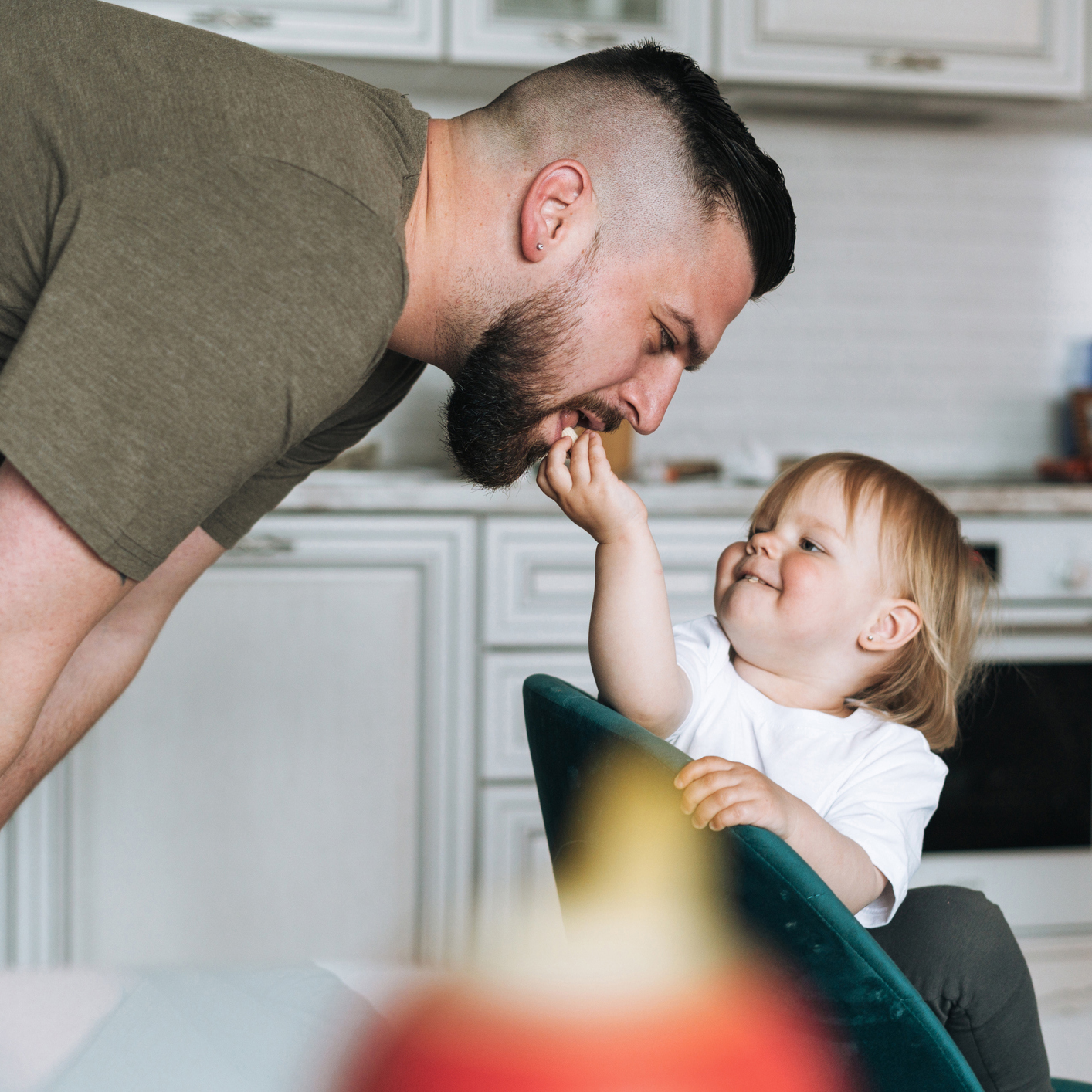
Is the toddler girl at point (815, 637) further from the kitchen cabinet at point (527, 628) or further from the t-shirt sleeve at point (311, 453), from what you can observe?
the kitchen cabinet at point (527, 628)

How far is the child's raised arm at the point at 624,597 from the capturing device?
3.17 ft

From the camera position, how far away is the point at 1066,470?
239 cm

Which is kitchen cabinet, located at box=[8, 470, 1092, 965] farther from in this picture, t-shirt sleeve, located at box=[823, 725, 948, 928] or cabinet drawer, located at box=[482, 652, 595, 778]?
t-shirt sleeve, located at box=[823, 725, 948, 928]

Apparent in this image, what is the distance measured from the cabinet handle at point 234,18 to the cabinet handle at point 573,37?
0.50 metres

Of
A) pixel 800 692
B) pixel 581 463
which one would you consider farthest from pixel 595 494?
pixel 800 692

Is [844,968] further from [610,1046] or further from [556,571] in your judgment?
[556,571]

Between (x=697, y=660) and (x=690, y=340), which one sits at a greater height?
(x=690, y=340)

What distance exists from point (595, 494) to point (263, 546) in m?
1.06

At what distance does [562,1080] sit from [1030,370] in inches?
98.1

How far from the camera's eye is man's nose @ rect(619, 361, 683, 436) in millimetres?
1025

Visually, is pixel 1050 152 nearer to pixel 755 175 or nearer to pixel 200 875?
pixel 755 175

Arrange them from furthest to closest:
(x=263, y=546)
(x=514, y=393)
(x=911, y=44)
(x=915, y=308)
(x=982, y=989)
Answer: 1. (x=915, y=308)
2. (x=911, y=44)
3. (x=263, y=546)
4. (x=514, y=393)
5. (x=982, y=989)

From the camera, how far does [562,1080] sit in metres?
0.53

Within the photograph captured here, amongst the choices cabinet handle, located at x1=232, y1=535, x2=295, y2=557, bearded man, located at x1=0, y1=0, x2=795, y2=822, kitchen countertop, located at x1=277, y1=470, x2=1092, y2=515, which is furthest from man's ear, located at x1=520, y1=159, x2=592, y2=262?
cabinet handle, located at x1=232, y1=535, x2=295, y2=557
